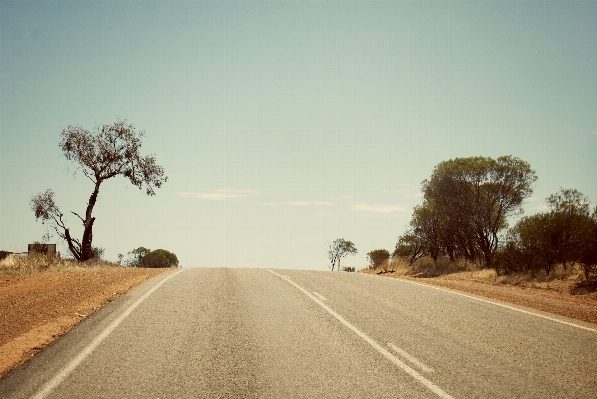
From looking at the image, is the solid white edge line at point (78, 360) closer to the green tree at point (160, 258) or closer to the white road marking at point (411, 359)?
the white road marking at point (411, 359)

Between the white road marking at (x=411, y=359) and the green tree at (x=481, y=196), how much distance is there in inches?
802

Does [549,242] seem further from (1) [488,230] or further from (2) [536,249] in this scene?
(1) [488,230]

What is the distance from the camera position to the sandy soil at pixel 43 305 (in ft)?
19.1

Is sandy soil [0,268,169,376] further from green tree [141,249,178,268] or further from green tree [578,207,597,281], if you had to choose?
green tree [141,249,178,268]

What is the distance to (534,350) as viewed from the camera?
19.5ft

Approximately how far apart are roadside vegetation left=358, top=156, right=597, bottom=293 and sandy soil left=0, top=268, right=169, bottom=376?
52.4 ft

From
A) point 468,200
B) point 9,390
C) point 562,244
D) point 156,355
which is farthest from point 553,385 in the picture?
point 468,200

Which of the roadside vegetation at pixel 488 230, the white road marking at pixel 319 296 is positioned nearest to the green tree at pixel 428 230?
the roadside vegetation at pixel 488 230

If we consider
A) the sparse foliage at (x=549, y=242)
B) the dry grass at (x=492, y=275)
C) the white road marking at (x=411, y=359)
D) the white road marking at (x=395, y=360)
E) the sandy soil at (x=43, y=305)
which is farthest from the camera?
the sparse foliage at (x=549, y=242)

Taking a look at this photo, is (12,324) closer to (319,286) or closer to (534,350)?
(319,286)

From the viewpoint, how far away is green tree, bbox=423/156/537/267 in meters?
24.2

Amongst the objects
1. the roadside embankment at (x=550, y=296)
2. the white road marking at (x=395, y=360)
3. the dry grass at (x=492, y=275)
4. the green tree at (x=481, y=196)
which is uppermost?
the green tree at (x=481, y=196)

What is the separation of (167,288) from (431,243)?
20.5 meters

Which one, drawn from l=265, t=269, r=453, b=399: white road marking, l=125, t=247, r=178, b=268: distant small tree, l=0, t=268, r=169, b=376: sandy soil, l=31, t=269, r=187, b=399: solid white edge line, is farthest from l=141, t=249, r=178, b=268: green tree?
l=265, t=269, r=453, b=399: white road marking
